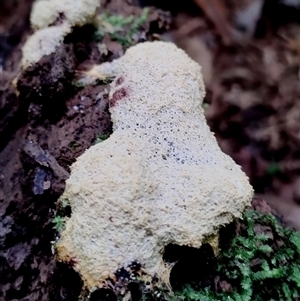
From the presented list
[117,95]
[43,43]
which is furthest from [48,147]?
[43,43]

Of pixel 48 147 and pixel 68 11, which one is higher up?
pixel 68 11

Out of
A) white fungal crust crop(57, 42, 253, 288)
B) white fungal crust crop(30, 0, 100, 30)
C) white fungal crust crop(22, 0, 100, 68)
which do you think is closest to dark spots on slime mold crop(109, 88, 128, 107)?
white fungal crust crop(57, 42, 253, 288)

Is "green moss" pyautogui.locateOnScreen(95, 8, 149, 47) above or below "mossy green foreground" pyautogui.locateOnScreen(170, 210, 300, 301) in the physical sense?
above

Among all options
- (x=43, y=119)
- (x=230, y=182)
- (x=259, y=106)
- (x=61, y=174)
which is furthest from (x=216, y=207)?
(x=259, y=106)

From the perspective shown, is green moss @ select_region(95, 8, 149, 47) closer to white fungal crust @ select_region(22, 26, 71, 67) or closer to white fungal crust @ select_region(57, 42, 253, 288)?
white fungal crust @ select_region(22, 26, 71, 67)

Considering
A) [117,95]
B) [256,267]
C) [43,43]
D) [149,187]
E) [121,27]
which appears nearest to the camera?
[149,187]

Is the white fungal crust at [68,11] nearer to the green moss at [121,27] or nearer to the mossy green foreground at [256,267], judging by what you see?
the green moss at [121,27]

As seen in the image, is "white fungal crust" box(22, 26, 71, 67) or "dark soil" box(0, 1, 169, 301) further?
"white fungal crust" box(22, 26, 71, 67)

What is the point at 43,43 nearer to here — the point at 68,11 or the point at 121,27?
the point at 68,11
